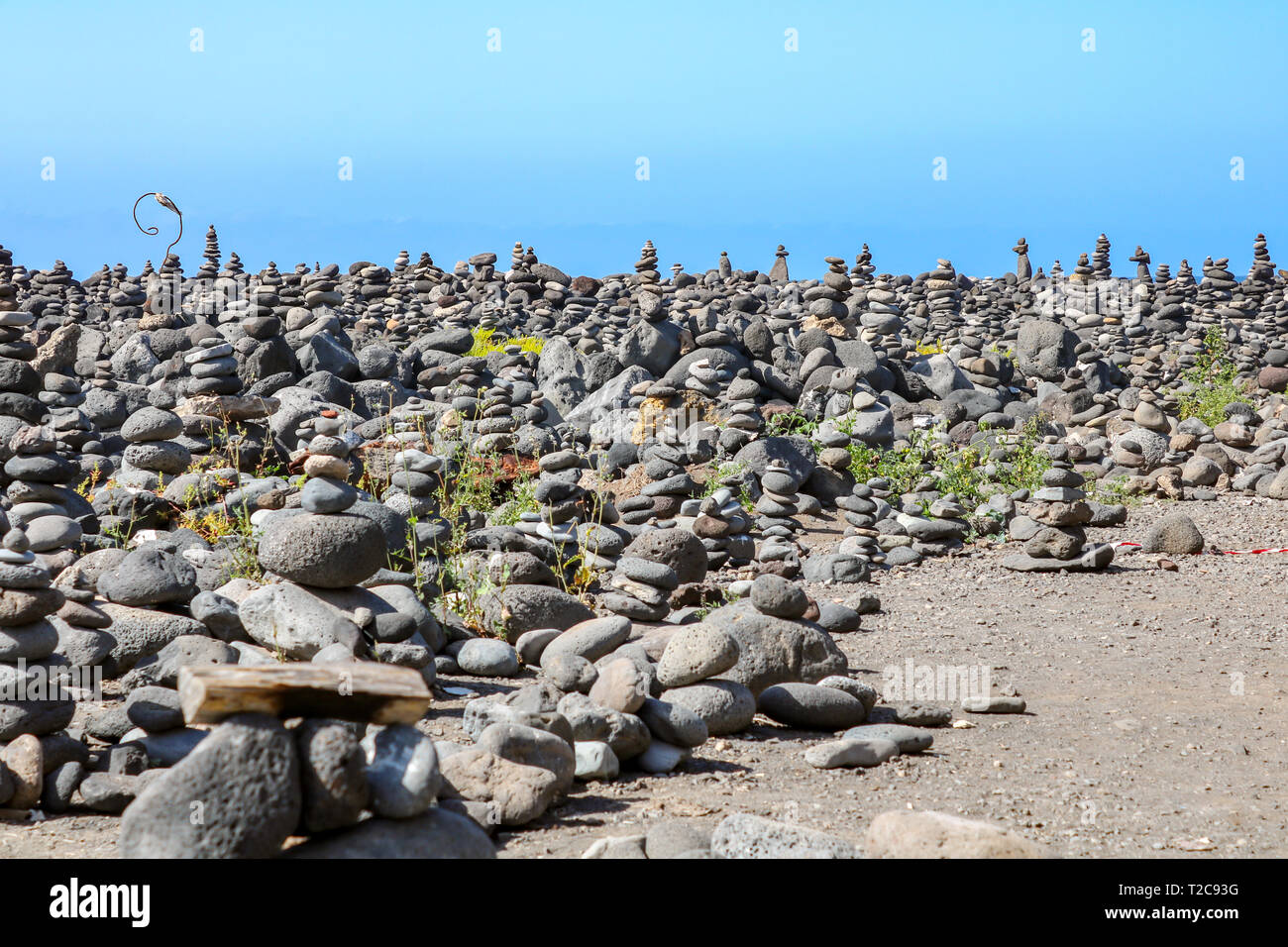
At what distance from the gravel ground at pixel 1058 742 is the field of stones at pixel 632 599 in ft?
0.11

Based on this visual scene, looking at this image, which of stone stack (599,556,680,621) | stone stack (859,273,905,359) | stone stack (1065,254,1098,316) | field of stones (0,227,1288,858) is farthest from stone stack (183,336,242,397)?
stone stack (1065,254,1098,316)

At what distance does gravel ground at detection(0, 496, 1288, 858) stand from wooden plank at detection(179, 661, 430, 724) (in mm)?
932

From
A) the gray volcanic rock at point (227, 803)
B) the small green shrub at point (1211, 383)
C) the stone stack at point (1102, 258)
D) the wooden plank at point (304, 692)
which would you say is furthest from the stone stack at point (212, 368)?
the stone stack at point (1102, 258)

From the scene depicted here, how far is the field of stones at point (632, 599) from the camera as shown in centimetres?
410

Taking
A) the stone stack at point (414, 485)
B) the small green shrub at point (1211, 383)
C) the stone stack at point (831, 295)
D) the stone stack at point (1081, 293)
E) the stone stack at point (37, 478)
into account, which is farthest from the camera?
the stone stack at point (1081, 293)

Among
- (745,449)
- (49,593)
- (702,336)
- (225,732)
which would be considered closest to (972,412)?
(702,336)

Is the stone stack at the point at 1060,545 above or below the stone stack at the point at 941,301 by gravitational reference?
below

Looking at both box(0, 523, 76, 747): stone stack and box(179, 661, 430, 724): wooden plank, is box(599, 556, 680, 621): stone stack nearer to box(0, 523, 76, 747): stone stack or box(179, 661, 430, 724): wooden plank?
box(0, 523, 76, 747): stone stack

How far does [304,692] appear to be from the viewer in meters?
3.45

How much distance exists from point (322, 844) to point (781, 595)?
3.82 m

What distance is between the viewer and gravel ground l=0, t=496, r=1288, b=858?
464 cm

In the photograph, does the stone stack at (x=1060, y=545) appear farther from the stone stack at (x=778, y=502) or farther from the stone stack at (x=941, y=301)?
the stone stack at (x=941, y=301)

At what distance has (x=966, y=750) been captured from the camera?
5.88 meters

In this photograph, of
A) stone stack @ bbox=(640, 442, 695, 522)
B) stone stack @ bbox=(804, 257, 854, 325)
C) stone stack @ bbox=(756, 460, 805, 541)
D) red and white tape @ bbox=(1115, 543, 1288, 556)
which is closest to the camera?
red and white tape @ bbox=(1115, 543, 1288, 556)
